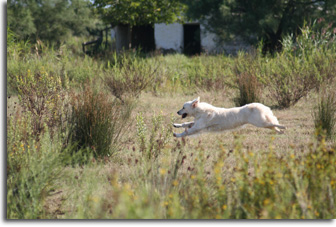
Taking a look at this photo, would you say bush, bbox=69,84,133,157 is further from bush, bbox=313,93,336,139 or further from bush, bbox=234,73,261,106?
bush, bbox=234,73,261,106

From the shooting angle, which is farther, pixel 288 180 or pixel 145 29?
pixel 145 29

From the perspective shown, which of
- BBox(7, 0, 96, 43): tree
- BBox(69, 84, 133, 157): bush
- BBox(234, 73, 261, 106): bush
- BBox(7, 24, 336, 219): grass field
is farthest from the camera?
BBox(7, 0, 96, 43): tree

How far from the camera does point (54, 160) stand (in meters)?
3.60

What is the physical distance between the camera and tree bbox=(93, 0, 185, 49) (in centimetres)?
1950

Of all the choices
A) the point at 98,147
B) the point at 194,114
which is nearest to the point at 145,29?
the point at 194,114

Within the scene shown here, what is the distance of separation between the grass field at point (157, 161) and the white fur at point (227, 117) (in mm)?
190

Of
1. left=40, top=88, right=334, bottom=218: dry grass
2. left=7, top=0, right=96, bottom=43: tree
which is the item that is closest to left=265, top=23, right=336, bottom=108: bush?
left=40, top=88, right=334, bottom=218: dry grass

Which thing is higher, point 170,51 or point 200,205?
point 200,205

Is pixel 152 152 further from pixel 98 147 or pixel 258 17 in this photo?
pixel 258 17

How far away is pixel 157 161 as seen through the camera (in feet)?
13.3

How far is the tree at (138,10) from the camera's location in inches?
768

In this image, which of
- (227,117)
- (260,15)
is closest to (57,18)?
(260,15)

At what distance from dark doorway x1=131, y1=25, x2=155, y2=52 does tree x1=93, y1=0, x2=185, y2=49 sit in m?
1.36

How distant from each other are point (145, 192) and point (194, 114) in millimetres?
3244
